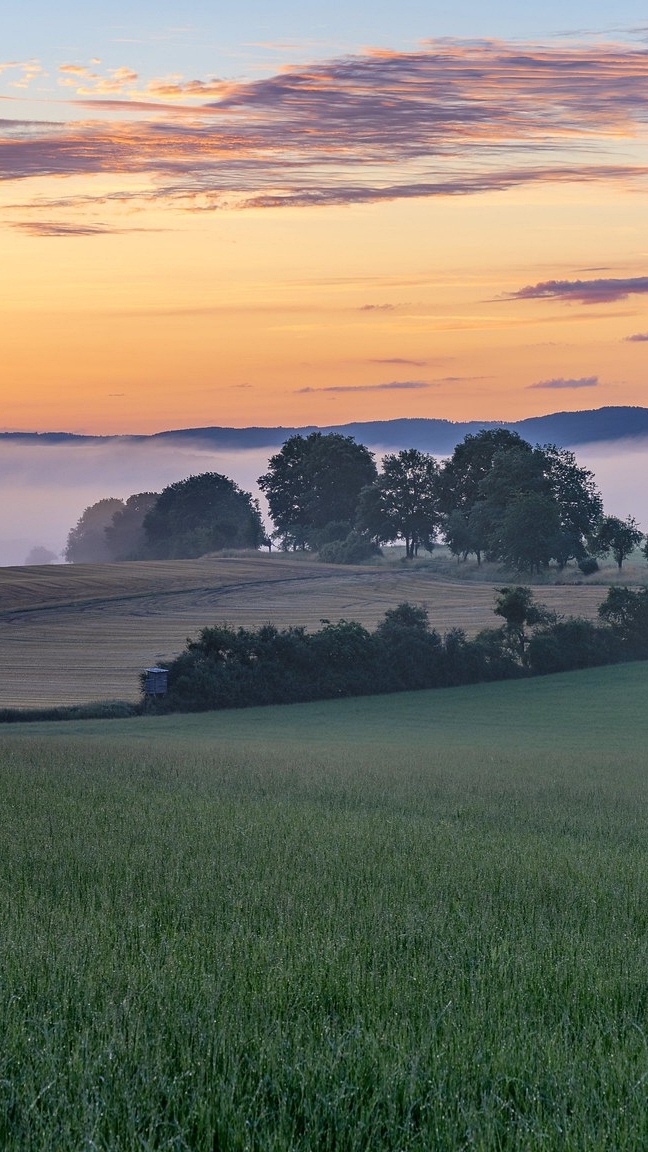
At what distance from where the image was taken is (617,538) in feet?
282

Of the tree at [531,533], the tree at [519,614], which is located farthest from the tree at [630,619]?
the tree at [531,533]

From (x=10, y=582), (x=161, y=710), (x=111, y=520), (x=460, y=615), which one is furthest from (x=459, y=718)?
(x=111, y=520)

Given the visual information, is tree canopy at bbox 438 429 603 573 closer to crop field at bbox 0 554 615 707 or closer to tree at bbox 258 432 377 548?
crop field at bbox 0 554 615 707

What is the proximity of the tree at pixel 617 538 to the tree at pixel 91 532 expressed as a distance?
86253 millimetres

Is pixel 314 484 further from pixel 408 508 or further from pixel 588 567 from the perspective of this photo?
pixel 588 567

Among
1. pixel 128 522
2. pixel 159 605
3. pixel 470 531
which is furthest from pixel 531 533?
pixel 128 522

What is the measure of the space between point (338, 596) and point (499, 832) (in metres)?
61.6

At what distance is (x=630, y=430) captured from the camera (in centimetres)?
19700

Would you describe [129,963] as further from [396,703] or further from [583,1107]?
[396,703]

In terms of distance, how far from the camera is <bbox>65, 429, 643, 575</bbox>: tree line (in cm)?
8669

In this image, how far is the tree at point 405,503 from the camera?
10094cm

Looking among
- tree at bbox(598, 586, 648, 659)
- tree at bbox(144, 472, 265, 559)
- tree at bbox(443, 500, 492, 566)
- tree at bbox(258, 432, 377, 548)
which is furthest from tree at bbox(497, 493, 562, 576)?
tree at bbox(144, 472, 265, 559)

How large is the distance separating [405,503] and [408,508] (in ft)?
1.82

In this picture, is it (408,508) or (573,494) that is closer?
(573,494)
